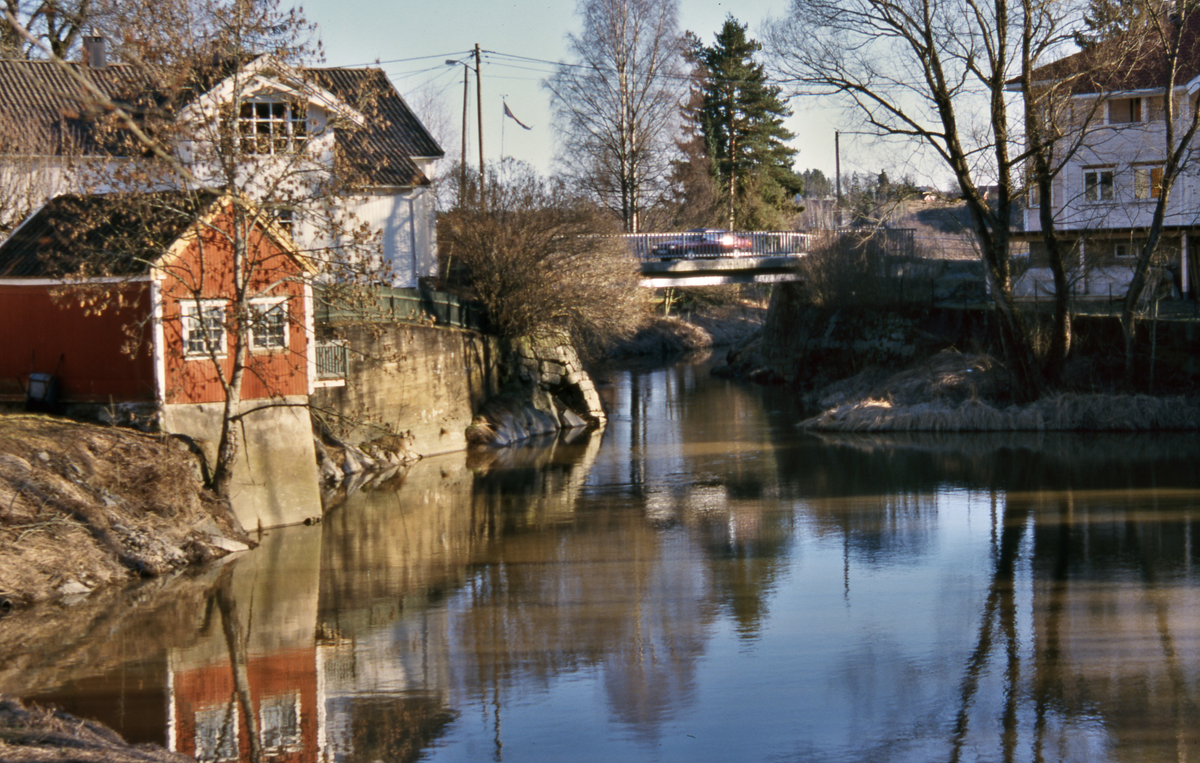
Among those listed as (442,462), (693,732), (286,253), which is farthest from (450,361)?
(693,732)

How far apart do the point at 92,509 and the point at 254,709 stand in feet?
20.0

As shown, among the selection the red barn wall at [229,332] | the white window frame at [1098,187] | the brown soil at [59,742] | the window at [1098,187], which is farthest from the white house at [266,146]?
the window at [1098,187]

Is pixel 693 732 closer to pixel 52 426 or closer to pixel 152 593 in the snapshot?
pixel 152 593

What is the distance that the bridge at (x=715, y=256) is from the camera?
35188 millimetres

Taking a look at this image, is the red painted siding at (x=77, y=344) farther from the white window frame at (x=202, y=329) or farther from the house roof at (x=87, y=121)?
the house roof at (x=87, y=121)

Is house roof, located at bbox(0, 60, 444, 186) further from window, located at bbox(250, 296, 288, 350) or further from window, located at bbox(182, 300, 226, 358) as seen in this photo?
window, located at bbox(182, 300, 226, 358)

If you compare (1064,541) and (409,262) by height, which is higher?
(409,262)

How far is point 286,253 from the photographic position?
1717 centimetres

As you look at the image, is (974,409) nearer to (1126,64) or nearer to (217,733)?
(1126,64)

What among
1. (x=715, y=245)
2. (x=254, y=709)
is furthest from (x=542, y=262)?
(x=254, y=709)

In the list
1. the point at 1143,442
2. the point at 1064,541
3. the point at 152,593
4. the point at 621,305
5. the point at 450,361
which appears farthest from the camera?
the point at 621,305

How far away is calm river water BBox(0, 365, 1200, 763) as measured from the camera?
8.89 metres

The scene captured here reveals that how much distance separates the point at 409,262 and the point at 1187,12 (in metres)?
20.9

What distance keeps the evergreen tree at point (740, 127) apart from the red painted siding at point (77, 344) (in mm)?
39219
